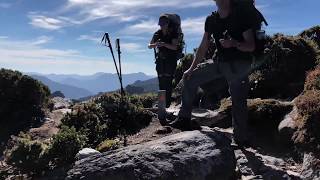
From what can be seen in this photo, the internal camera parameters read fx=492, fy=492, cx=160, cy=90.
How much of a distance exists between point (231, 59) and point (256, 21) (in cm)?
84

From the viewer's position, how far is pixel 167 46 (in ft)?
41.8

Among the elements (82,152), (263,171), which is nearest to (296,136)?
(263,171)

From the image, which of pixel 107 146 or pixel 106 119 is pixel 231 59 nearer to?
pixel 107 146

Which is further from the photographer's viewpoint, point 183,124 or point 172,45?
point 172,45

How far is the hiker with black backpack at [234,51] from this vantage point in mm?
8703

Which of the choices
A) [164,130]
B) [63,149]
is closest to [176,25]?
[164,130]

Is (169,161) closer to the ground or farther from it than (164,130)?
closer to the ground

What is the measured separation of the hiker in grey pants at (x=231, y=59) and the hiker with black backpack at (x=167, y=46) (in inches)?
124

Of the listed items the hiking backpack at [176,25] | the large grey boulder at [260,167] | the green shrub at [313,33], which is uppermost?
the green shrub at [313,33]

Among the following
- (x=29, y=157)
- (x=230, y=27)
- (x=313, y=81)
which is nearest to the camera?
(x=29, y=157)

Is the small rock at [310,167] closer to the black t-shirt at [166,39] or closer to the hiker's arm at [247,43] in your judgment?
the hiker's arm at [247,43]

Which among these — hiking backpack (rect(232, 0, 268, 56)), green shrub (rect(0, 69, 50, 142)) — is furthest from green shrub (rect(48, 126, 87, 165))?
green shrub (rect(0, 69, 50, 142))

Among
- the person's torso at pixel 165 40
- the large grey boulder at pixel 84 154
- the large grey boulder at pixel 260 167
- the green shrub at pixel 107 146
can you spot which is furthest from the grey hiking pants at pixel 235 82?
the person's torso at pixel 165 40

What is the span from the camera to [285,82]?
621 inches
